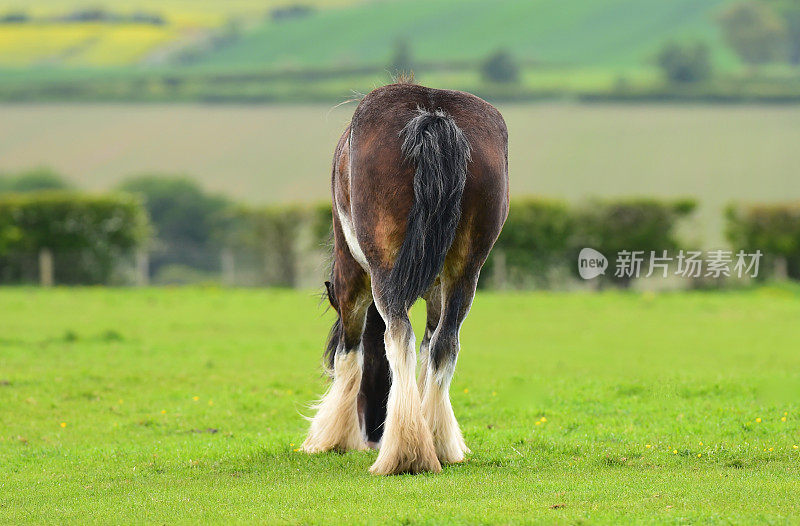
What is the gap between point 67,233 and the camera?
3000 cm

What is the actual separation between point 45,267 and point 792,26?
88.8 m

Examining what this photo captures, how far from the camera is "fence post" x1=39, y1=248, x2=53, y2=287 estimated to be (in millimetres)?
29391

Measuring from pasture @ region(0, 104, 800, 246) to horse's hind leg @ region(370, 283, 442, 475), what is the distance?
157 feet

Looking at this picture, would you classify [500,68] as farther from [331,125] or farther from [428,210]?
[428,210]

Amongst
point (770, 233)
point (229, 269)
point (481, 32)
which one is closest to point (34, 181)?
point (229, 269)

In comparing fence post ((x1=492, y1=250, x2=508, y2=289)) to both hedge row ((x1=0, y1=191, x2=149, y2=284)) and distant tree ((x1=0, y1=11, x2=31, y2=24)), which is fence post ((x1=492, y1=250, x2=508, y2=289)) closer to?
hedge row ((x1=0, y1=191, x2=149, y2=284))

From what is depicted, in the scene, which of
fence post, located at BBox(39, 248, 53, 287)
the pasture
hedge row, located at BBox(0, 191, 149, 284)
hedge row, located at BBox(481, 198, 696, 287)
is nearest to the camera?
fence post, located at BBox(39, 248, 53, 287)

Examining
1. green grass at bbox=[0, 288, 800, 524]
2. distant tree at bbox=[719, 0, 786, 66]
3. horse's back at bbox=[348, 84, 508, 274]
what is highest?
distant tree at bbox=[719, 0, 786, 66]

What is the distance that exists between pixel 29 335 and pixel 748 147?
172 ft

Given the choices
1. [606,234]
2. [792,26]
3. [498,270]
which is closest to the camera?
[498,270]

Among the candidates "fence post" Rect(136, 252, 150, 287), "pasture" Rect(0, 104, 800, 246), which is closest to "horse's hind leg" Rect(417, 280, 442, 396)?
"fence post" Rect(136, 252, 150, 287)

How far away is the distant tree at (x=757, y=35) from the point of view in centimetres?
9500

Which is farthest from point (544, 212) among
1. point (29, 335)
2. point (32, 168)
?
point (32, 168)

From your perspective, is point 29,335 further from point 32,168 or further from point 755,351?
point 32,168
